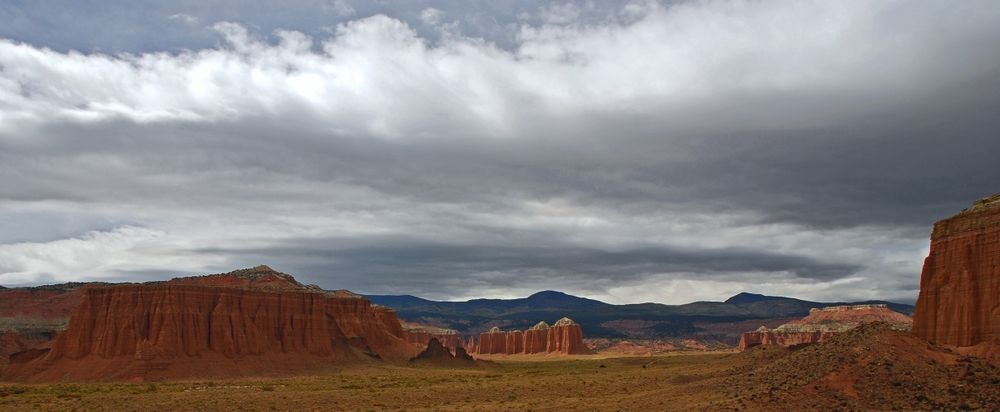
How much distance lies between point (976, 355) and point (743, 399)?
13150 mm

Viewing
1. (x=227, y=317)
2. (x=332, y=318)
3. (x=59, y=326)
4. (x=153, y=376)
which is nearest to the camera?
(x=153, y=376)

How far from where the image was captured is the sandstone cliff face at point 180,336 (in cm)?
9250

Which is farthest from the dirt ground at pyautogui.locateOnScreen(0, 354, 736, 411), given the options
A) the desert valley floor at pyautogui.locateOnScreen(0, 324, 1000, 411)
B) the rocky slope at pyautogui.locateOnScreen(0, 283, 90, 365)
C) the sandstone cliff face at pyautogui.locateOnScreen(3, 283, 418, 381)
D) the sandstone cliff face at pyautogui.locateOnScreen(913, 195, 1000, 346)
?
the rocky slope at pyautogui.locateOnScreen(0, 283, 90, 365)

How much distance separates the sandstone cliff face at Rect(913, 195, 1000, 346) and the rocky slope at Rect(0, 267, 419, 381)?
7214 cm

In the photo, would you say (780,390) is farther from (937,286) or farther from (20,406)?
(20,406)

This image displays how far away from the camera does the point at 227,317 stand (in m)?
103

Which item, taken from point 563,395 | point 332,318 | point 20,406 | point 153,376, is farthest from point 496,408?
point 332,318

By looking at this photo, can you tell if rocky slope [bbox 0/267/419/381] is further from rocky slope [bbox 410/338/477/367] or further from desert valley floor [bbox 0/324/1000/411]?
rocky slope [bbox 410/338/477/367]

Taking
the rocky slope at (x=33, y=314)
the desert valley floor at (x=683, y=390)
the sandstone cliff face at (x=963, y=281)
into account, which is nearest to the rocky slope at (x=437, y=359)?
the desert valley floor at (x=683, y=390)

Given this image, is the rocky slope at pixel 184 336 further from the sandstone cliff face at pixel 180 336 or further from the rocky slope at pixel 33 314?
the rocky slope at pixel 33 314

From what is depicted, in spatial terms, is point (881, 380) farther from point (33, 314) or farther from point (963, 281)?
point (33, 314)

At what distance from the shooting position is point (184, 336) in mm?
97750

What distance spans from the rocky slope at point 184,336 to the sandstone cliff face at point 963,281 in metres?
72.1

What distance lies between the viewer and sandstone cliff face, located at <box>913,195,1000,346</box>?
49.0 meters
